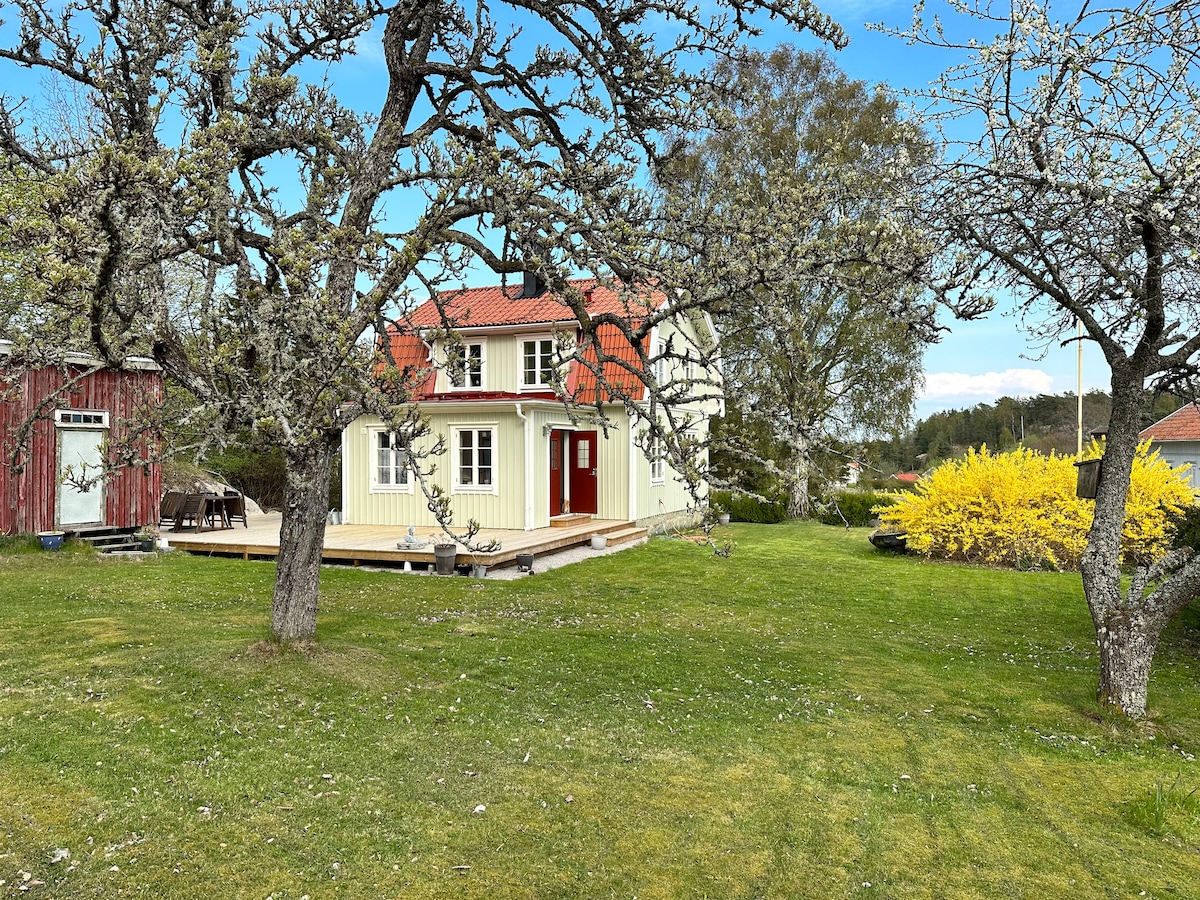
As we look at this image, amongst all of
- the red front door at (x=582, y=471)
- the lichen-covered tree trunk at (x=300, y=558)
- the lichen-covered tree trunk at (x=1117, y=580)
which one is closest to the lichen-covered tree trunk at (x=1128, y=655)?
the lichen-covered tree trunk at (x=1117, y=580)

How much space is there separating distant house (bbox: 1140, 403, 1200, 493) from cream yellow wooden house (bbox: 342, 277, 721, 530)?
22.7 m

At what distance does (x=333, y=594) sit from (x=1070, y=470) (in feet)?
43.1

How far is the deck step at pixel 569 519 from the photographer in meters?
16.7

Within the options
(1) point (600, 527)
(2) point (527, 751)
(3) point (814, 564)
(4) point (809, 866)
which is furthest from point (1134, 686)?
(1) point (600, 527)

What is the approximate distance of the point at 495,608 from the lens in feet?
32.7

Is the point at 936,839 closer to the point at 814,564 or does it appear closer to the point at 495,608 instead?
the point at 495,608

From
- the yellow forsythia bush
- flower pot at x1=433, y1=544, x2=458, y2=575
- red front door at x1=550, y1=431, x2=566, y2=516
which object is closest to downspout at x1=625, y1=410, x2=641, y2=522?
red front door at x1=550, y1=431, x2=566, y2=516

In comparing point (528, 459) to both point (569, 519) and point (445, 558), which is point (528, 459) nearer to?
point (569, 519)

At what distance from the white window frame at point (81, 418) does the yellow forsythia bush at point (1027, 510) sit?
52.8 feet

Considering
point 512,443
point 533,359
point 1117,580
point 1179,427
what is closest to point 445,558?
point 512,443

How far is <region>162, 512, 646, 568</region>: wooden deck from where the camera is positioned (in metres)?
13.0

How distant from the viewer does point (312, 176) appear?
5926 mm

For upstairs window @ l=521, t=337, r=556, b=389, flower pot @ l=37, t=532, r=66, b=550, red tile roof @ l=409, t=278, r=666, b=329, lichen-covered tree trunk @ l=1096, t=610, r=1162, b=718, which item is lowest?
lichen-covered tree trunk @ l=1096, t=610, r=1162, b=718

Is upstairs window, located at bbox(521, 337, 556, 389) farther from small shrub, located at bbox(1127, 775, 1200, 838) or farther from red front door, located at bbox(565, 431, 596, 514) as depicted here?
small shrub, located at bbox(1127, 775, 1200, 838)
